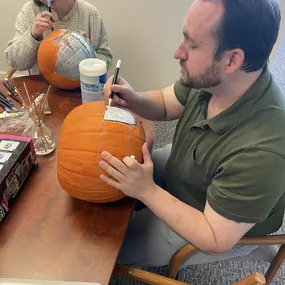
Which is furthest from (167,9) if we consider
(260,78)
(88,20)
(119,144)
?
(119,144)

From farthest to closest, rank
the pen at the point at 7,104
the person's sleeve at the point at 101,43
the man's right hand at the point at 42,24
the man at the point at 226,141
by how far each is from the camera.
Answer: the person's sleeve at the point at 101,43 → the man's right hand at the point at 42,24 → the pen at the point at 7,104 → the man at the point at 226,141

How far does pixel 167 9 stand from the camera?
195 cm

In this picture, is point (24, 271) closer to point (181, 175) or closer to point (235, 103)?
point (181, 175)

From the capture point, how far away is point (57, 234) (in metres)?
0.72

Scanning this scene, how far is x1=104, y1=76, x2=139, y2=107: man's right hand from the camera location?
0.98 metres

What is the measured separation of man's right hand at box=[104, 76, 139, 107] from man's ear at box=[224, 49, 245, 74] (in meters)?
0.37

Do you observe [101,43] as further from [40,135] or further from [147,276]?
[147,276]

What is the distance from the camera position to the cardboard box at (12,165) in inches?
28.9

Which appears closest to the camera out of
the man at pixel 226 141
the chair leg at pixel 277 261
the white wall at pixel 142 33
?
the man at pixel 226 141

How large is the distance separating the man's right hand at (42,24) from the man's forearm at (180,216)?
88 cm

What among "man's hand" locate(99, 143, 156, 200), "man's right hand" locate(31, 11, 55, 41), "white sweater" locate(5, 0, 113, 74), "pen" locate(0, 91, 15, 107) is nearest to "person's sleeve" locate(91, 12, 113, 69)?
"white sweater" locate(5, 0, 113, 74)

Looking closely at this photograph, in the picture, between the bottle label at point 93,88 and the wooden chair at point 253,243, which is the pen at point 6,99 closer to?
the bottle label at point 93,88

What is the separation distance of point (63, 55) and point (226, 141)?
0.67 metres

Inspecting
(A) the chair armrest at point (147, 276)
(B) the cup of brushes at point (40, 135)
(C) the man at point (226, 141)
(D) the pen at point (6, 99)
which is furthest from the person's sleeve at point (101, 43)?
(A) the chair armrest at point (147, 276)
